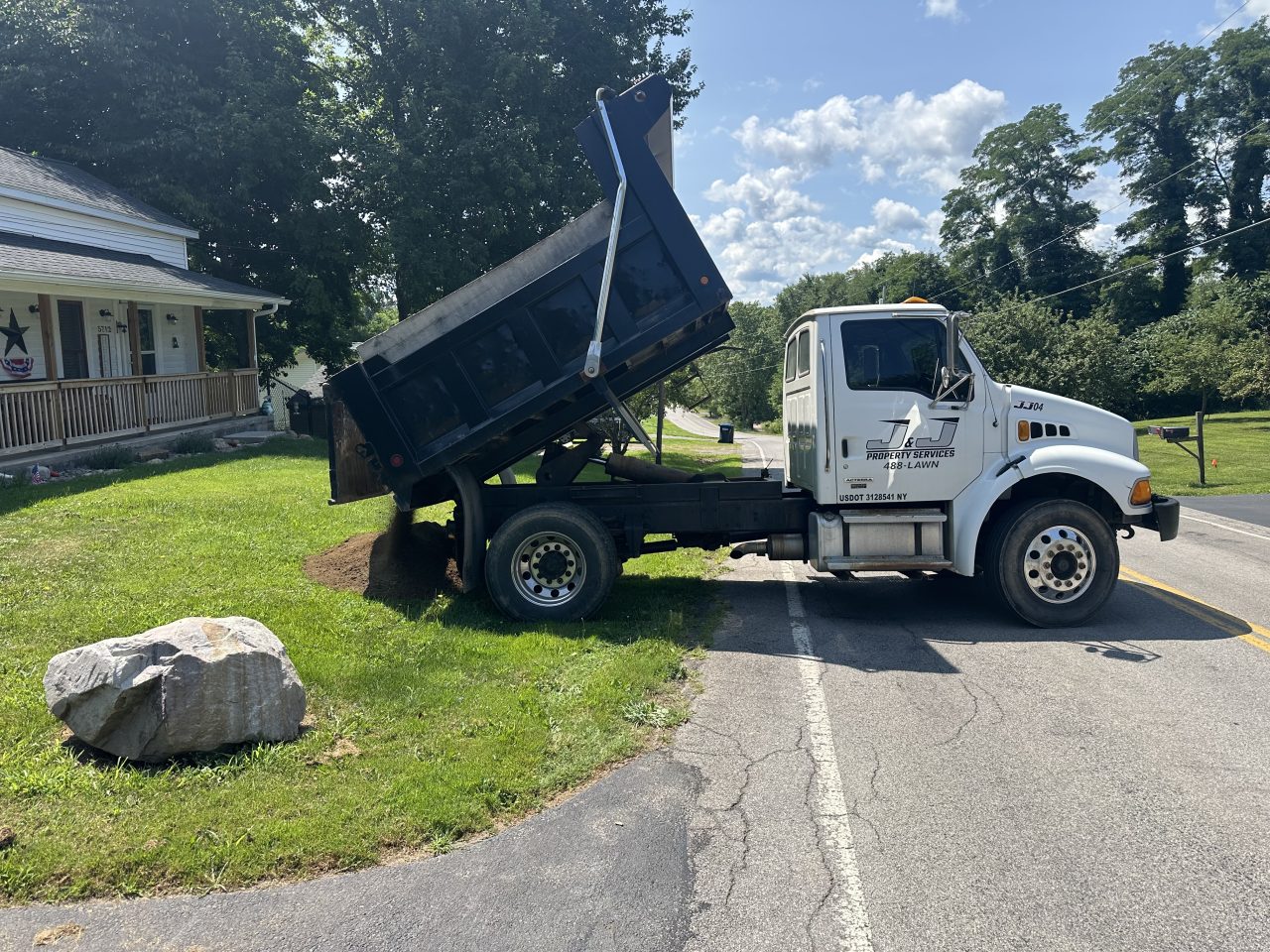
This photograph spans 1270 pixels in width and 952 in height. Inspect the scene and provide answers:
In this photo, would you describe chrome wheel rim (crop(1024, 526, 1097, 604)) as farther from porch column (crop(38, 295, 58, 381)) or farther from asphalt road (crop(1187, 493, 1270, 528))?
porch column (crop(38, 295, 58, 381))

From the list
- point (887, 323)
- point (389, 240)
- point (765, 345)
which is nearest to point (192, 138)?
point (389, 240)

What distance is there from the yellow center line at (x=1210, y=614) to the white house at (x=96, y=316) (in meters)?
15.5

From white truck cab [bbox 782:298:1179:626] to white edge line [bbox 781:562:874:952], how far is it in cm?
143

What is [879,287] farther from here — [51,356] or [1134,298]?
[51,356]

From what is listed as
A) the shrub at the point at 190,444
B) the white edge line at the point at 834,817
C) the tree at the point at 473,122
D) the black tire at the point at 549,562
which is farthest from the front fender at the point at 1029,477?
the tree at the point at 473,122

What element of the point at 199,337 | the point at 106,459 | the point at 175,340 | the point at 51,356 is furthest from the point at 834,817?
the point at 175,340

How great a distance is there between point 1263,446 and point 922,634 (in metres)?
26.1

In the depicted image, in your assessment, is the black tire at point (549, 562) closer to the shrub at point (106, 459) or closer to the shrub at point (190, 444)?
the shrub at point (106, 459)

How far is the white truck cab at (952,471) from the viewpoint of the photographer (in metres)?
7.17

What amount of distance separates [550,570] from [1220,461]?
23093 millimetres

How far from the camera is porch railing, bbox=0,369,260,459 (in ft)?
44.9

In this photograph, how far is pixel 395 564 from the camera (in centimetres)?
802

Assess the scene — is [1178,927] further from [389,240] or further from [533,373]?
[389,240]

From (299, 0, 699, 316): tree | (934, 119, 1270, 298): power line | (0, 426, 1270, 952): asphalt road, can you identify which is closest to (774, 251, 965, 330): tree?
(934, 119, 1270, 298): power line
